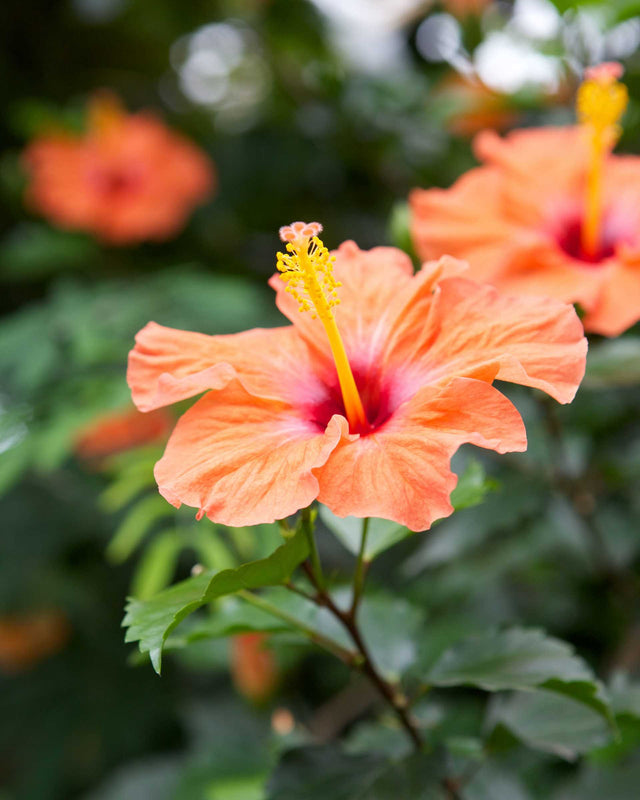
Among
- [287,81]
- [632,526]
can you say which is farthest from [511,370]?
[287,81]

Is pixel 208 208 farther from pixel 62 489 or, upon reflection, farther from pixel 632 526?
pixel 632 526

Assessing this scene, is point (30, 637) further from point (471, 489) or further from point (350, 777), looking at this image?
point (471, 489)

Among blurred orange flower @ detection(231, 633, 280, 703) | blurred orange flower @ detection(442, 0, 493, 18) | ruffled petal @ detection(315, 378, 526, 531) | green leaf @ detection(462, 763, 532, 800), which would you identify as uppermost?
blurred orange flower @ detection(442, 0, 493, 18)

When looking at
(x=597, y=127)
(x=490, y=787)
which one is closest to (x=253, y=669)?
(x=490, y=787)

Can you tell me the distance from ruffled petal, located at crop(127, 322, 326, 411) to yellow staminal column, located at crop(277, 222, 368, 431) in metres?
0.05

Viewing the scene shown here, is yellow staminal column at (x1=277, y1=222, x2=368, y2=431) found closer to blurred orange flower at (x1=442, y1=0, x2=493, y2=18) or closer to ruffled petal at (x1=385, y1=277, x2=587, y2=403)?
ruffled petal at (x1=385, y1=277, x2=587, y2=403)

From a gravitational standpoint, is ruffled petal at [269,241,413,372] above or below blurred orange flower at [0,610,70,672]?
above

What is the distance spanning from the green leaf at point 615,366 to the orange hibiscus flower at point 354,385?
0.41m

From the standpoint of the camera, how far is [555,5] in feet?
4.68

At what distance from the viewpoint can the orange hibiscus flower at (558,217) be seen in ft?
2.88

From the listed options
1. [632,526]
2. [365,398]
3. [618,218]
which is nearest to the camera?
[365,398]

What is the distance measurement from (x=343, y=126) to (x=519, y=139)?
0.87m

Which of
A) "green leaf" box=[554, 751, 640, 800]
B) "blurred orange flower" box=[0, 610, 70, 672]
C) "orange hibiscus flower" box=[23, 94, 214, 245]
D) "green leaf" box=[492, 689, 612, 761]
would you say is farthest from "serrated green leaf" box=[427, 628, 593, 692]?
"blurred orange flower" box=[0, 610, 70, 672]

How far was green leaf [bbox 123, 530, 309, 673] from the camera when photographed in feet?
1.89
